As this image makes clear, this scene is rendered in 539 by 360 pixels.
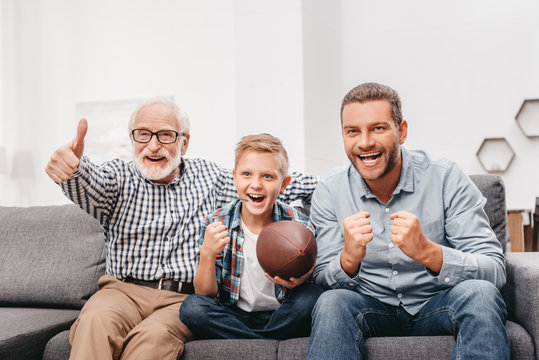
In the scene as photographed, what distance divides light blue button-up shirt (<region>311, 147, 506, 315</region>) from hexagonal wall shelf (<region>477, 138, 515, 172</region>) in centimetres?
327

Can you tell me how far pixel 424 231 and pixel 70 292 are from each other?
149 centimetres

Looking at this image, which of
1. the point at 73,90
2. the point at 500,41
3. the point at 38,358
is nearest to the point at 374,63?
the point at 500,41

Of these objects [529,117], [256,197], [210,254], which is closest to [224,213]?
[256,197]

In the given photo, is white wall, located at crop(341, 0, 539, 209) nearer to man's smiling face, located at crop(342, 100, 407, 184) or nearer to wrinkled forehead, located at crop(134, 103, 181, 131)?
wrinkled forehead, located at crop(134, 103, 181, 131)

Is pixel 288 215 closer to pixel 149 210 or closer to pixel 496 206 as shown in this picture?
pixel 149 210

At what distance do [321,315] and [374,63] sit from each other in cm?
406

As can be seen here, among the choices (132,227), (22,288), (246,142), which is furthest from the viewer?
(22,288)

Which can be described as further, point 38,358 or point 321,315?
point 38,358

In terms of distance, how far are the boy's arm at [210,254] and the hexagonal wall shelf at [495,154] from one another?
379cm

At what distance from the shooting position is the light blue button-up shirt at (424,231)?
5.49 feet

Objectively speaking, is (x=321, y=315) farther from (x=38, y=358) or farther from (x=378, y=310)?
(x=38, y=358)

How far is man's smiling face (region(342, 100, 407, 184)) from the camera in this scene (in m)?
1.76

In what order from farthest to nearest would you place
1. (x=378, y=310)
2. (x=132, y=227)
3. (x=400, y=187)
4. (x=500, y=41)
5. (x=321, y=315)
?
(x=500, y=41)
(x=132, y=227)
(x=400, y=187)
(x=378, y=310)
(x=321, y=315)

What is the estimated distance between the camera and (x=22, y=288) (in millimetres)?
2291
